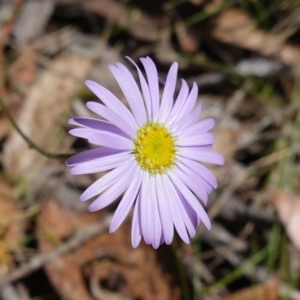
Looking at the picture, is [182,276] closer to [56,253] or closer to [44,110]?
[56,253]

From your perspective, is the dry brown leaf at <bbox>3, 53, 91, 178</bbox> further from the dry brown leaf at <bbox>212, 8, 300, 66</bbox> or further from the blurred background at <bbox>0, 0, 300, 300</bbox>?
the dry brown leaf at <bbox>212, 8, 300, 66</bbox>

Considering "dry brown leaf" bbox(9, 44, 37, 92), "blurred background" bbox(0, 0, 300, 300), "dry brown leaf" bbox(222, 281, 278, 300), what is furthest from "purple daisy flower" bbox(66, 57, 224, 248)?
"dry brown leaf" bbox(9, 44, 37, 92)

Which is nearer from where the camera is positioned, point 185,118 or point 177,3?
point 185,118

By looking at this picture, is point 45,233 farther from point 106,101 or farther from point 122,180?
point 106,101

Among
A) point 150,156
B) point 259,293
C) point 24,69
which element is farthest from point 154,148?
point 24,69

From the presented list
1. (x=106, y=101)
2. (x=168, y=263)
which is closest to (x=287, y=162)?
(x=168, y=263)
